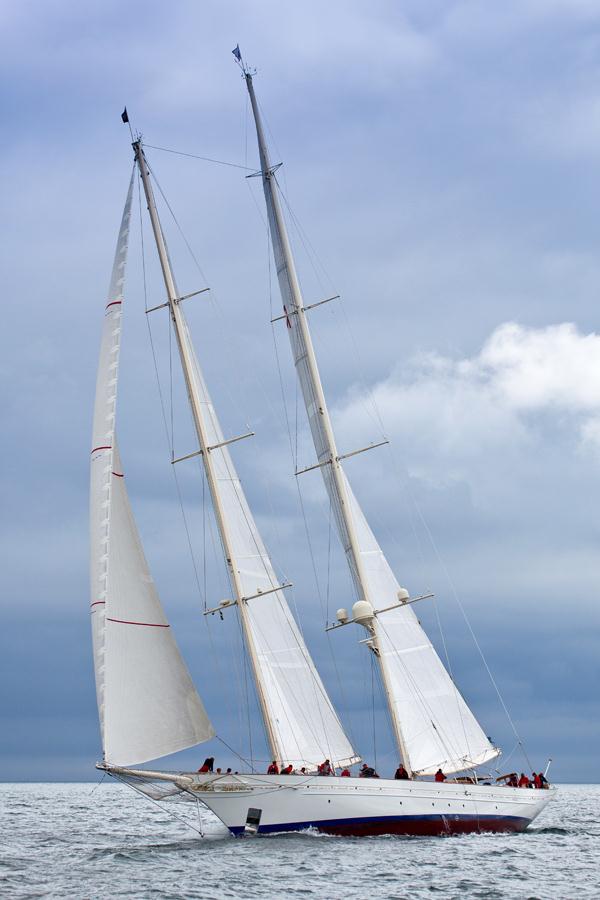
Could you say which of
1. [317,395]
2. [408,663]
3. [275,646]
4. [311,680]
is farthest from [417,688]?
[317,395]

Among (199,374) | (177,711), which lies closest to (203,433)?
(199,374)

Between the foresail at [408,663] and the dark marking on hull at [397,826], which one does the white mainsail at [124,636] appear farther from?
the foresail at [408,663]

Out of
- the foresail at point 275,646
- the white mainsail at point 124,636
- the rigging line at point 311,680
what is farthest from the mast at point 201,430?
the white mainsail at point 124,636

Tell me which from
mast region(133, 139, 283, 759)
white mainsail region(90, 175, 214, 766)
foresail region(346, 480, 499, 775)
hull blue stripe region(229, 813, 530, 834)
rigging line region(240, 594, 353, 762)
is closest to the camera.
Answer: white mainsail region(90, 175, 214, 766)

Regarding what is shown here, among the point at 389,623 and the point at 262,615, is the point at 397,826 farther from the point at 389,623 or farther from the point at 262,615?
the point at 262,615

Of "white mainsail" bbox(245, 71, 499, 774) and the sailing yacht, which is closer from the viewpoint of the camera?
the sailing yacht

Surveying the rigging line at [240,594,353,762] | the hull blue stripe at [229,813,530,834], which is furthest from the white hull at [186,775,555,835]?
the rigging line at [240,594,353,762]

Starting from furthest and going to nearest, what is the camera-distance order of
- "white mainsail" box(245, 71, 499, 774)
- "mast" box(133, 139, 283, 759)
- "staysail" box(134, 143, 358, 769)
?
"white mainsail" box(245, 71, 499, 774)
"staysail" box(134, 143, 358, 769)
"mast" box(133, 139, 283, 759)

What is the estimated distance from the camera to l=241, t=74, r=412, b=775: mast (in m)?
47.0

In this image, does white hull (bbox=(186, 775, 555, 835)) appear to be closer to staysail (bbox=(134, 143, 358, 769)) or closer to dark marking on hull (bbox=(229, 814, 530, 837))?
dark marking on hull (bbox=(229, 814, 530, 837))

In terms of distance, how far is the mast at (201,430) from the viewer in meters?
43.4

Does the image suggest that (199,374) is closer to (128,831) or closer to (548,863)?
(548,863)

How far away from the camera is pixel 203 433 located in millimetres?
45438

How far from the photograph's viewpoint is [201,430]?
4547 cm
